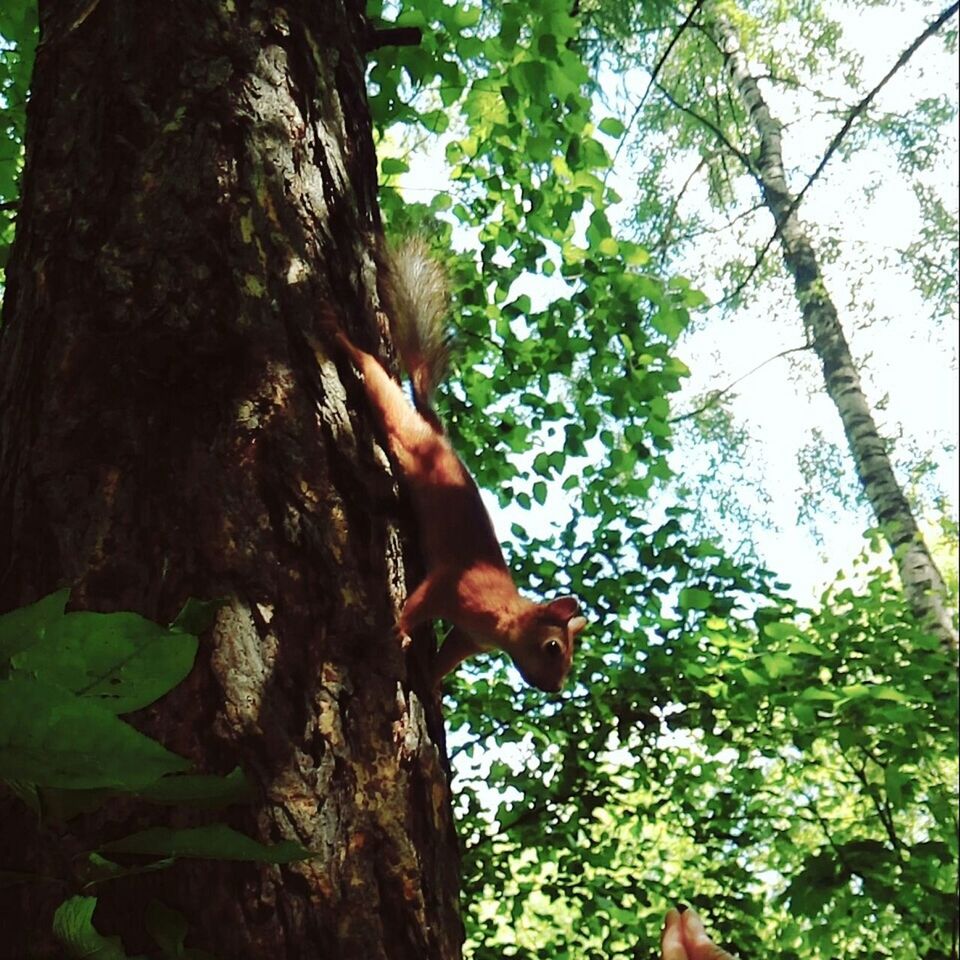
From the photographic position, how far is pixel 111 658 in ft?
1.76

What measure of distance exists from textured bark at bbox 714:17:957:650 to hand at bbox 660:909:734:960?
16.5 feet

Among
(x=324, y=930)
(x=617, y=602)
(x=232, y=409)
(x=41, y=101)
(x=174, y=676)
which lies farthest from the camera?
(x=617, y=602)

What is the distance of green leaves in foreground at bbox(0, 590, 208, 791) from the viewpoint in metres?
0.46

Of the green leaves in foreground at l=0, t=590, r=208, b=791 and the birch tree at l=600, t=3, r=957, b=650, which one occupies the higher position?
the birch tree at l=600, t=3, r=957, b=650

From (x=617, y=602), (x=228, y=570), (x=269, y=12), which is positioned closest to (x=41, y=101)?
(x=269, y=12)

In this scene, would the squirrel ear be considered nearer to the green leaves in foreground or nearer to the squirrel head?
the squirrel head

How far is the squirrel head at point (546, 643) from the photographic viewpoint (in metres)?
2.46

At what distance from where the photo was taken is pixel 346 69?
1.78 metres

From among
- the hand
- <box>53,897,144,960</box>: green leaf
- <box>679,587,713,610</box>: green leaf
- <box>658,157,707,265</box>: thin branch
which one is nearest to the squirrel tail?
<box>679,587,713,610</box>: green leaf

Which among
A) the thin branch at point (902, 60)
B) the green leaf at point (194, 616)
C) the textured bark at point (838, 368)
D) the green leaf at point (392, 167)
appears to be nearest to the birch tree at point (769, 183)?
the textured bark at point (838, 368)

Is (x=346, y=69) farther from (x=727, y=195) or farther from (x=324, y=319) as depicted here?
(x=727, y=195)

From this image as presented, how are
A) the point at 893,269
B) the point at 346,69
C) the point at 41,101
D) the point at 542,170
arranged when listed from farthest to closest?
the point at 893,269 → the point at 542,170 → the point at 346,69 → the point at 41,101

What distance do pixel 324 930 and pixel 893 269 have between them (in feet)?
31.8

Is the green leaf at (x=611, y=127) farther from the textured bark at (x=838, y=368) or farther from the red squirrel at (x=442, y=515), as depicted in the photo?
the textured bark at (x=838, y=368)
